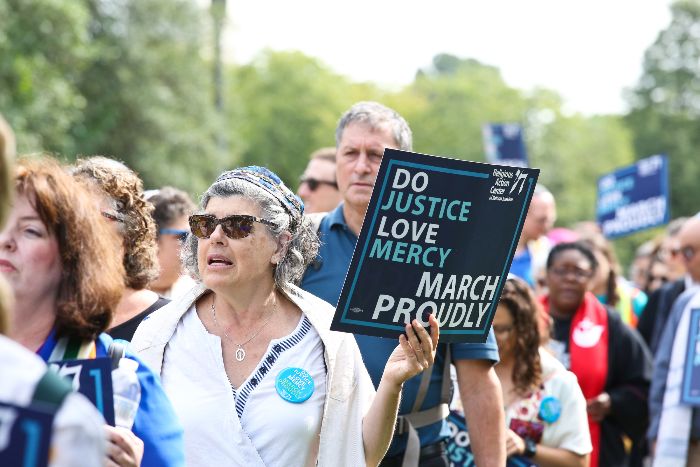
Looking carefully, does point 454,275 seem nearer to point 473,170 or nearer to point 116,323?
point 473,170

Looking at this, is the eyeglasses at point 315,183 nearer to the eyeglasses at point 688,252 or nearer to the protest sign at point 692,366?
the eyeglasses at point 688,252

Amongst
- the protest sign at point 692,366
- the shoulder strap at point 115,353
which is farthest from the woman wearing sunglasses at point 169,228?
the shoulder strap at point 115,353

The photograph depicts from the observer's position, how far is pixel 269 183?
4.32 m

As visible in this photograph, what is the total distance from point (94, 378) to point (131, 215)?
1947 millimetres

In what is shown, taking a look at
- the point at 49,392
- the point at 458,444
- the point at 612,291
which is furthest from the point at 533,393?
the point at 49,392

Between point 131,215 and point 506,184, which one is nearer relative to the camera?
point 506,184

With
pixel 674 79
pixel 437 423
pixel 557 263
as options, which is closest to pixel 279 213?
pixel 437 423

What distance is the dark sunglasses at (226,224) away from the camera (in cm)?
418

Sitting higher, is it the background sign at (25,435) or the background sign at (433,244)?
the background sign at (433,244)

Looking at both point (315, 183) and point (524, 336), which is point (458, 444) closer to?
point (524, 336)

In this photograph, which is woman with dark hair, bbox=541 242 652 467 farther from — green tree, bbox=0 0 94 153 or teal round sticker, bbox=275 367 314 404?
green tree, bbox=0 0 94 153

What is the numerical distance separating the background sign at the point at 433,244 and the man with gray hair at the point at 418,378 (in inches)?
21.3

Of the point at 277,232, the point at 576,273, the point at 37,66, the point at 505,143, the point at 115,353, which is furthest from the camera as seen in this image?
the point at 37,66

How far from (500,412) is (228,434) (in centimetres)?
132
